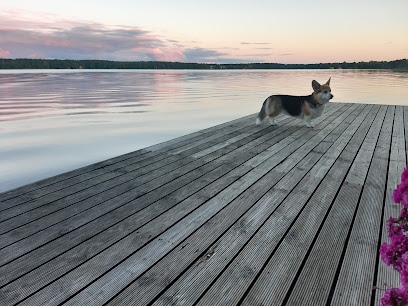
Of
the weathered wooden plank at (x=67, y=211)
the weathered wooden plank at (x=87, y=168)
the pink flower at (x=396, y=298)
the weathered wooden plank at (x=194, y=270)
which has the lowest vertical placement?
the weathered wooden plank at (x=87, y=168)

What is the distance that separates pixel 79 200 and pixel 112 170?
3.07 feet

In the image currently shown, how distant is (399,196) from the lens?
111 cm

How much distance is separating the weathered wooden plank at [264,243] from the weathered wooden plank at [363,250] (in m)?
0.30

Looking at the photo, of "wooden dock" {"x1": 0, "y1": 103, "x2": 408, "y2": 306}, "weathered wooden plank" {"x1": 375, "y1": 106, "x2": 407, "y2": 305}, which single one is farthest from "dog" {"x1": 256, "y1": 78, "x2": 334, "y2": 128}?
"wooden dock" {"x1": 0, "y1": 103, "x2": 408, "y2": 306}

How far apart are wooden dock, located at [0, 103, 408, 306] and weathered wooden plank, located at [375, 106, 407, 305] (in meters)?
0.01

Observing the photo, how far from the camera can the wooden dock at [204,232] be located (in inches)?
68.7

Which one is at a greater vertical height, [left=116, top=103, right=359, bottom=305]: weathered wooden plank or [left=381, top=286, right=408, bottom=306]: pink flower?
[left=381, top=286, right=408, bottom=306]: pink flower

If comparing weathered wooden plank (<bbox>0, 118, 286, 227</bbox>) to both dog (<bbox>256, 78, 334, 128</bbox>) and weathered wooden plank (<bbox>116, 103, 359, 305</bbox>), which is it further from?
dog (<bbox>256, 78, 334, 128</bbox>)

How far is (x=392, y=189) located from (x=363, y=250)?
4.39 ft

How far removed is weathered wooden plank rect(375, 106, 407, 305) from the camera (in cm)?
177

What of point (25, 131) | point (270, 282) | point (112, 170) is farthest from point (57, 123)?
point (270, 282)

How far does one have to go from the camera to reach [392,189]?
311 cm

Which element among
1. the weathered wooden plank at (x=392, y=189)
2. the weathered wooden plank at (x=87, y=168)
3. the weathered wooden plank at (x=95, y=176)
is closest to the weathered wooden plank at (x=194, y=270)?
the weathered wooden plank at (x=392, y=189)

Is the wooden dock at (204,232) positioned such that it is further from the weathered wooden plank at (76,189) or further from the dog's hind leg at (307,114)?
the dog's hind leg at (307,114)
